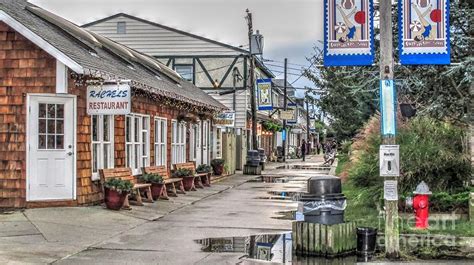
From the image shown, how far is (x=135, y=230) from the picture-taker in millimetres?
11680

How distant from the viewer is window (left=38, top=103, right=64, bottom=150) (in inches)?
527

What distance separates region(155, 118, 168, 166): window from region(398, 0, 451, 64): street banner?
36.4 ft

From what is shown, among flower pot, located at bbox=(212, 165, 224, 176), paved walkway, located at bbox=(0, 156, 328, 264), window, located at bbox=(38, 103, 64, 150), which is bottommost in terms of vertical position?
paved walkway, located at bbox=(0, 156, 328, 264)

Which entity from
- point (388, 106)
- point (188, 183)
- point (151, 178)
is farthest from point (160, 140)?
point (388, 106)

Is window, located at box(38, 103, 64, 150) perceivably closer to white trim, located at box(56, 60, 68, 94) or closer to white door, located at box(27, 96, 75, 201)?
white door, located at box(27, 96, 75, 201)

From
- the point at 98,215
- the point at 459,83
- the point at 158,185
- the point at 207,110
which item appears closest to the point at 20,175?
the point at 98,215

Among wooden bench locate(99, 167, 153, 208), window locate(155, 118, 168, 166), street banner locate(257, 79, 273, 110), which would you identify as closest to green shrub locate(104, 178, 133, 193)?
wooden bench locate(99, 167, 153, 208)

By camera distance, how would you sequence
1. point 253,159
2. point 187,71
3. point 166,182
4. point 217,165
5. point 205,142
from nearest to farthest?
point 166,182 < point 205,142 < point 217,165 < point 253,159 < point 187,71

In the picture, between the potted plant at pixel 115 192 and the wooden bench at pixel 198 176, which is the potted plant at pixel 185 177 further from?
the potted plant at pixel 115 192

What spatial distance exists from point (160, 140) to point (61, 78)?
21.8 feet

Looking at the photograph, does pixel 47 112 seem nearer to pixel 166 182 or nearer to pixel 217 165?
pixel 166 182

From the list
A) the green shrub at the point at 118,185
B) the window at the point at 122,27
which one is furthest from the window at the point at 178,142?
the window at the point at 122,27

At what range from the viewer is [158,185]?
1658 cm

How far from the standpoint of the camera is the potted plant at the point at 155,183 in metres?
16.5
